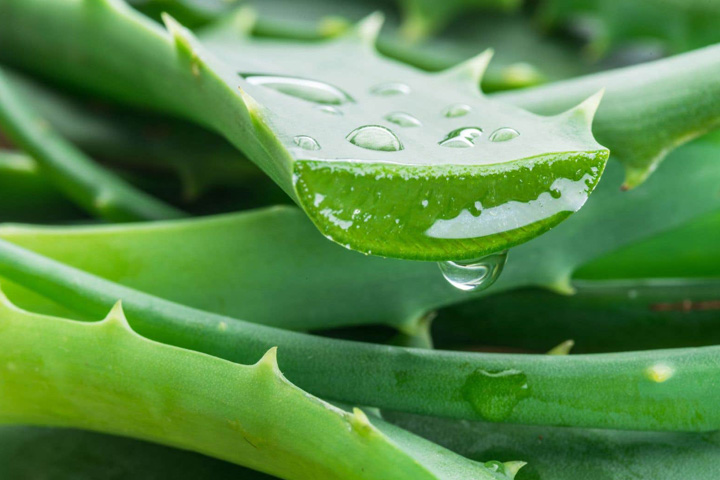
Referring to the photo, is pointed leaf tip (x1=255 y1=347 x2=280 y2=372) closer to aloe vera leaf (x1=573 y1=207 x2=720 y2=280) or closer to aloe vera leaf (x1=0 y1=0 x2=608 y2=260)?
aloe vera leaf (x1=0 y1=0 x2=608 y2=260)

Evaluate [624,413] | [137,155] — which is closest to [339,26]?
[137,155]

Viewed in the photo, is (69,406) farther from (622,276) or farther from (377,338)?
(622,276)

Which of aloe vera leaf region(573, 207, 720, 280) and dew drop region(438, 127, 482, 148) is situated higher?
aloe vera leaf region(573, 207, 720, 280)

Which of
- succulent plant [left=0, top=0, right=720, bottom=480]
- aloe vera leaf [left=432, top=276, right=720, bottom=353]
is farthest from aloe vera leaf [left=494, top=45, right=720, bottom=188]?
aloe vera leaf [left=432, top=276, right=720, bottom=353]

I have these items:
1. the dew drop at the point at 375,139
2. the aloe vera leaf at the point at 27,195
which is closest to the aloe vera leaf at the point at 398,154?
the dew drop at the point at 375,139

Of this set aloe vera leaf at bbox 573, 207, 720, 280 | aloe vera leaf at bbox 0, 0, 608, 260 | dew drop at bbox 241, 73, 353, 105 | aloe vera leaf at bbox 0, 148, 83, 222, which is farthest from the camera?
aloe vera leaf at bbox 0, 148, 83, 222

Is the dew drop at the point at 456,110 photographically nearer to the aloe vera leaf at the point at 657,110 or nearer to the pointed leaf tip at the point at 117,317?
the aloe vera leaf at the point at 657,110
